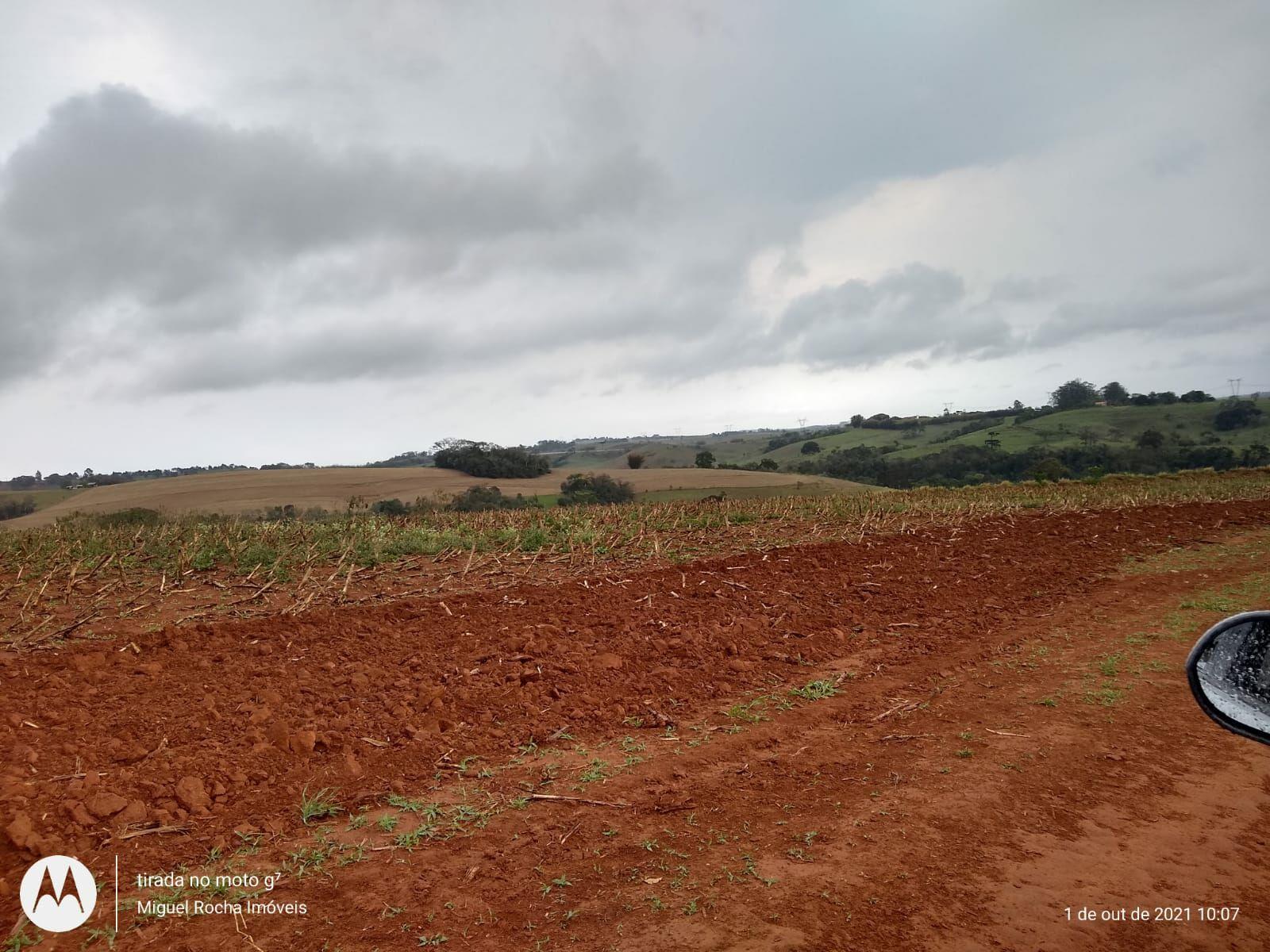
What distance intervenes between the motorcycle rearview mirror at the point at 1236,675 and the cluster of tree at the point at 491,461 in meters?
44.8

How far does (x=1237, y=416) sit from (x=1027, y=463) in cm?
3200

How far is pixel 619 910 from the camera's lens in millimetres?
3080

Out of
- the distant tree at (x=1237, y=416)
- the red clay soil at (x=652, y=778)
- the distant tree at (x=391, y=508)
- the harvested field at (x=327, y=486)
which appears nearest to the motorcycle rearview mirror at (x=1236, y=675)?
the red clay soil at (x=652, y=778)

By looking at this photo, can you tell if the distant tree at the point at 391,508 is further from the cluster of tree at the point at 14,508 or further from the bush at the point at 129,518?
the cluster of tree at the point at 14,508

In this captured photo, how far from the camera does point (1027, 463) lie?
6500cm

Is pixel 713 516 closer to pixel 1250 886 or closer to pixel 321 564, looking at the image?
pixel 321 564

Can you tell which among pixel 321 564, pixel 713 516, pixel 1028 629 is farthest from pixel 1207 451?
pixel 321 564

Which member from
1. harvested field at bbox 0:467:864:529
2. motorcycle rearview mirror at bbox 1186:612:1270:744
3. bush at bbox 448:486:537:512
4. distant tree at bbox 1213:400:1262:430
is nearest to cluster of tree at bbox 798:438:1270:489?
distant tree at bbox 1213:400:1262:430

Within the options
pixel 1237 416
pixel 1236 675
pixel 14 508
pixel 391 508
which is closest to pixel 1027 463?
pixel 1237 416

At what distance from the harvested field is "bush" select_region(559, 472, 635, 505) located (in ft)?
4.63

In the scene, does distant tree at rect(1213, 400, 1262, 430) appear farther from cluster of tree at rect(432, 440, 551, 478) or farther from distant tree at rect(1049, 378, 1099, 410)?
cluster of tree at rect(432, 440, 551, 478)

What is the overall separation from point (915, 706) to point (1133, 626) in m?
3.94

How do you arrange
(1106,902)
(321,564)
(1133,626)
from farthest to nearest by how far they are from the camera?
(321,564), (1133,626), (1106,902)

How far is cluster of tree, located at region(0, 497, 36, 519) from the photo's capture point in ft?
97.9
